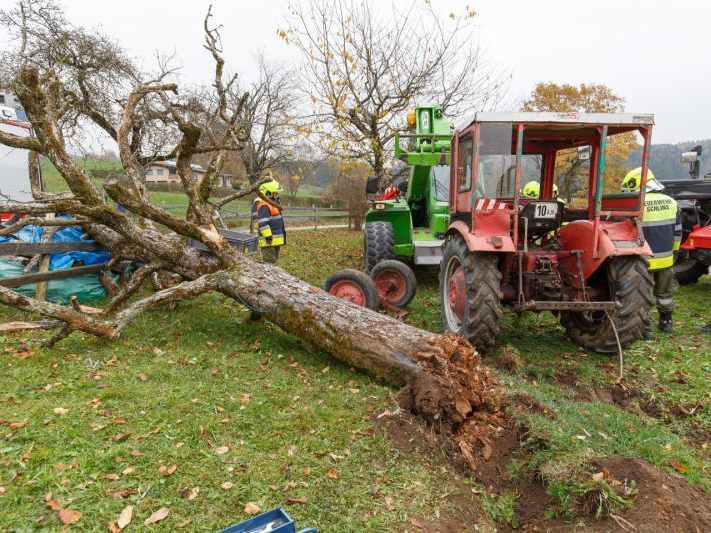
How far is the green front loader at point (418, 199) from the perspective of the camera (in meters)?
7.89

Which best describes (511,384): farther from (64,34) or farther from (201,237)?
(64,34)

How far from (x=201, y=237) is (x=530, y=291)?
385 centimetres

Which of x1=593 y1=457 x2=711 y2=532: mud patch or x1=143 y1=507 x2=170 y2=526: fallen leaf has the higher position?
x1=593 y1=457 x2=711 y2=532: mud patch

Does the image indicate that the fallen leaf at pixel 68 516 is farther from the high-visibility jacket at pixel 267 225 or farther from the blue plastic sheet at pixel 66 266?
the high-visibility jacket at pixel 267 225

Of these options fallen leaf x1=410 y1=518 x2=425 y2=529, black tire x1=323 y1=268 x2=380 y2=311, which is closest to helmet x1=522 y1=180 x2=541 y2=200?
black tire x1=323 y1=268 x2=380 y2=311

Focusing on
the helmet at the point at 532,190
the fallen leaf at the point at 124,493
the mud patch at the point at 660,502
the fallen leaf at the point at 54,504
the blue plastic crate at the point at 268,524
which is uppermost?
the helmet at the point at 532,190

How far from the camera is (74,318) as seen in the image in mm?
4582

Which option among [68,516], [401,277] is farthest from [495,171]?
[68,516]

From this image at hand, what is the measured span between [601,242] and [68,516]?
202 inches

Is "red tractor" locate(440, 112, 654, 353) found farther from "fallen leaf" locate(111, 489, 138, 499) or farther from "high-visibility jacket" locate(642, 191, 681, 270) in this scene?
"fallen leaf" locate(111, 489, 138, 499)

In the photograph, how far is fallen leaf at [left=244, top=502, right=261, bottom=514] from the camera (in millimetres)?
2587

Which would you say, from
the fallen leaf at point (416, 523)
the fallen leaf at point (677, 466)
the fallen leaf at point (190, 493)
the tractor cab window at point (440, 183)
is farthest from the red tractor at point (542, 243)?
the fallen leaf at point (190, 493)

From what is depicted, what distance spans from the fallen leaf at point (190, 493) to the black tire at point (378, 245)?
214 inches

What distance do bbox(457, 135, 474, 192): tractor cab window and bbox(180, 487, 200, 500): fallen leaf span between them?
4.05 meters
